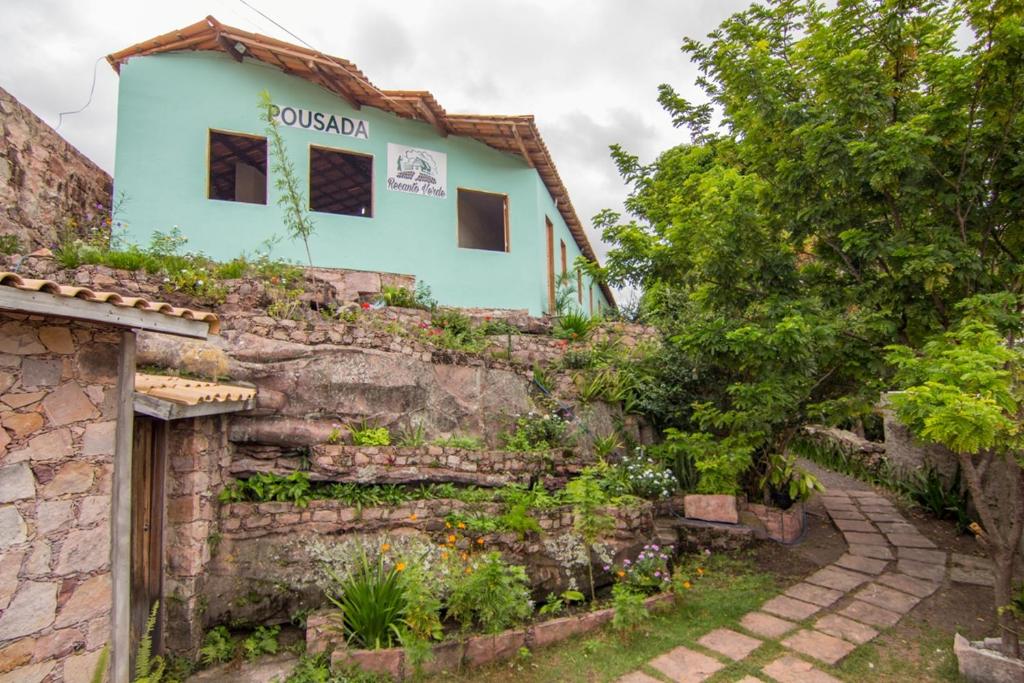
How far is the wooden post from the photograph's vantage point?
3645 millimetres

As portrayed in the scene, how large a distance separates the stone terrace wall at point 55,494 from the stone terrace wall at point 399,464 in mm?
1766

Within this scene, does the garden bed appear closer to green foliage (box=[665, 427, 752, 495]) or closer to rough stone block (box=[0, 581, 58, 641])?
rough stone block (box=[0, 581, 58, 641])

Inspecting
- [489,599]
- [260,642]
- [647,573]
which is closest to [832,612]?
[647,573]

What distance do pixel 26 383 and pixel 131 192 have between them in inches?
277

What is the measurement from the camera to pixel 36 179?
7.55m

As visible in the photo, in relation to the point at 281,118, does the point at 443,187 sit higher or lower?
lower

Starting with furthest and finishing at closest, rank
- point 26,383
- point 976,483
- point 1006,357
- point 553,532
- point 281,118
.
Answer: point 281,118 → point 553,532 → point 976,483 → point 1006,357 → point 26,383

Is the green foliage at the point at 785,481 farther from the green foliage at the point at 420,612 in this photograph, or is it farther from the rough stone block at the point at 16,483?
the rough stone block at the point at 16,483

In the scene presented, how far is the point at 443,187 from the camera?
10.5 meters

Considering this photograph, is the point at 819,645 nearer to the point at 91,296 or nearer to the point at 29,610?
the point at 29,610

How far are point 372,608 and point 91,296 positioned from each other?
3.30 metres

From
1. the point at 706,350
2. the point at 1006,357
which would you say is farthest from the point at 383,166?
the point at 1006,357

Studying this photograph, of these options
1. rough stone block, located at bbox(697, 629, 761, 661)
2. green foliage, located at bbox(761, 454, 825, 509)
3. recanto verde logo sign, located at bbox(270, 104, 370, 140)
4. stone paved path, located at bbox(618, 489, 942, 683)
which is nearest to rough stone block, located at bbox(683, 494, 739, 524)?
green foliage, located at bbox(761, 454, 825, 509)

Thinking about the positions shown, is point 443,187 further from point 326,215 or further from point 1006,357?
point 1006,357
